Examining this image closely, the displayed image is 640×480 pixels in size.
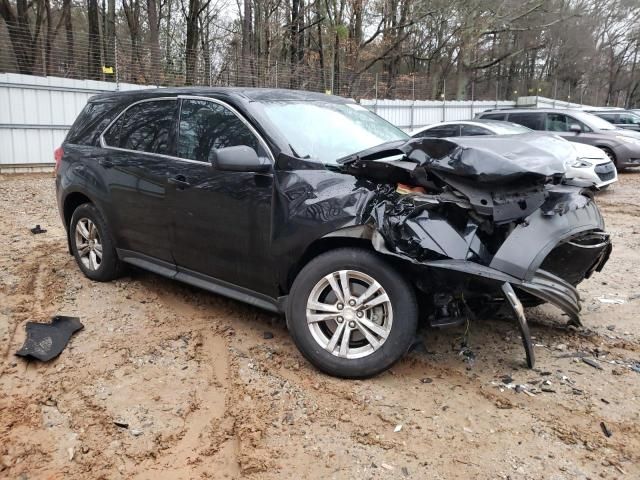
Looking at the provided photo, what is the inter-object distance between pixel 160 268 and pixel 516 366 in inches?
Answer: 113

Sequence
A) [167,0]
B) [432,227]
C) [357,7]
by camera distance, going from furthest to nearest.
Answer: [167,0] < [357,7] < [432,227]

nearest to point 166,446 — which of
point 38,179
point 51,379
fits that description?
point 51,379

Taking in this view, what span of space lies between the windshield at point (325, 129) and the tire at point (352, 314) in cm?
76

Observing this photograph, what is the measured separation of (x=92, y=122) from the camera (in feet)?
16.8

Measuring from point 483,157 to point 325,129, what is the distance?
1.32 meters

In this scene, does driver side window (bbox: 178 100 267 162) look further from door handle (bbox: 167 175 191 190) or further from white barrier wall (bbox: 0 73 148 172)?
white barrier wall (bbox: 0 73 148 172)

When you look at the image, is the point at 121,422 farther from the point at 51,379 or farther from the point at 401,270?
the point at 401,270

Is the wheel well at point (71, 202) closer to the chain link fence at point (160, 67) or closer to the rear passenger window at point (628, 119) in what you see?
the chain link fence at point (160, 67)

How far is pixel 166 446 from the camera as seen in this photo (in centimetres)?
273

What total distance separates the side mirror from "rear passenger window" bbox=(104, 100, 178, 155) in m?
0.93

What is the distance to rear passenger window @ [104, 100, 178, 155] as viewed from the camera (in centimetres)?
434

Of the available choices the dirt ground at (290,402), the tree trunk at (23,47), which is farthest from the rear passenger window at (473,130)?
the tree trunk at (23,47)

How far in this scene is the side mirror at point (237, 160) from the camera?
349 centimetres

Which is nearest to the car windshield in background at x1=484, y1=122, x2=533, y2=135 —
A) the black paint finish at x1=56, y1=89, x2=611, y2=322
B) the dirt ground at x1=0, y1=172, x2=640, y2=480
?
the dirt ground at x1=0, y1=172, x2=640, y2=480
